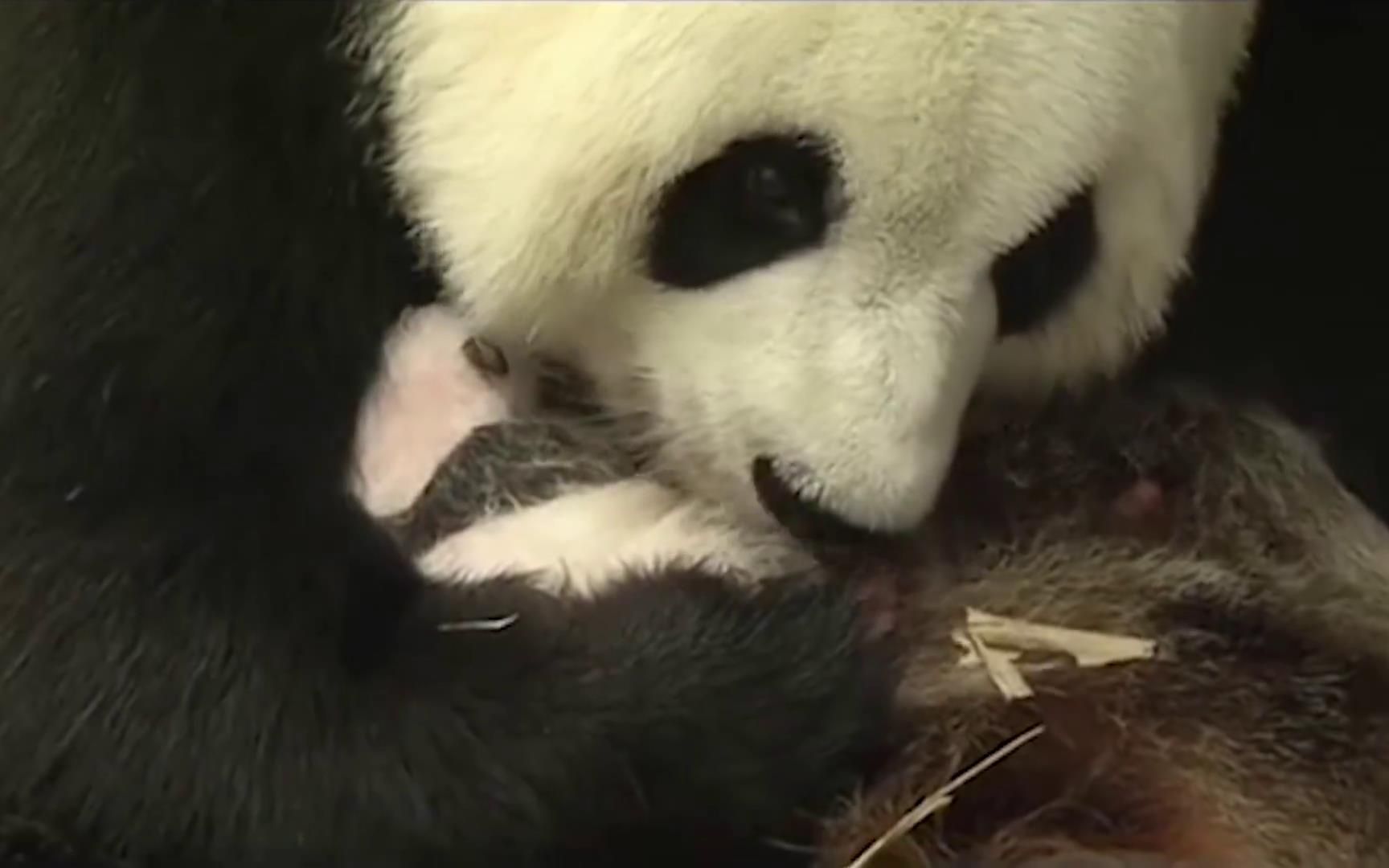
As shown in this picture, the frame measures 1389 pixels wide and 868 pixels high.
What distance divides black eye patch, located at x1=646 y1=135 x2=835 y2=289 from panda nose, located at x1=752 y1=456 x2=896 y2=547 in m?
0.10

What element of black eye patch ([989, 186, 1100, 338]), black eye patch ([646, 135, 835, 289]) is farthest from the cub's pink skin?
black eye patch ([989, 186, 1100, 338])

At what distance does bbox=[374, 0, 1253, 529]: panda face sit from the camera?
53.6 inches

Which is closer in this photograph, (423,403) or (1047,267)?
(1047,267)

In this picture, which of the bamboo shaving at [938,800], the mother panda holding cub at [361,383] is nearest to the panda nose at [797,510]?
the mother panda holding cub at [361,383]

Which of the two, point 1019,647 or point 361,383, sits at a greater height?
point 361,383

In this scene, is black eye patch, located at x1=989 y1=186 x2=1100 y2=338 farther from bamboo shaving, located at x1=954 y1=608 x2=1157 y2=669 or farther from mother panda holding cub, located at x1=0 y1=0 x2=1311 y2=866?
bamboo shaving, located at x1=954 y1=608 x2=1157 y2=669

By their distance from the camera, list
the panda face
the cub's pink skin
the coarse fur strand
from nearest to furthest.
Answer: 1. the panda face
2. the coarse fur strand
3. the cub's pink skin

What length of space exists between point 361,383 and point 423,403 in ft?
0.23

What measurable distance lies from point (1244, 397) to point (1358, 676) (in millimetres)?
188

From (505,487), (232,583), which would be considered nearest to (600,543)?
(505,487)

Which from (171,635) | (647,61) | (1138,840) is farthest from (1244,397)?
(171,635)

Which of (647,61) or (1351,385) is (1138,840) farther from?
(647,61)

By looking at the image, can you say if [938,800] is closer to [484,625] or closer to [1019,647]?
[1019,647]

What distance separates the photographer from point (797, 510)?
149 centimetres
